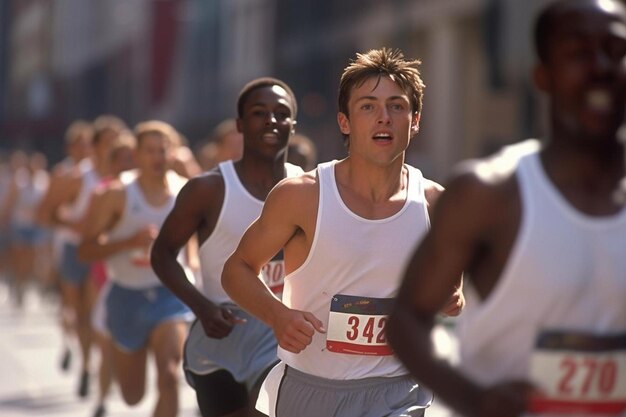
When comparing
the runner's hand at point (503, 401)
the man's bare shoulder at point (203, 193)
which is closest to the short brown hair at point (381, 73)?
the man's bare shoulder at point (203, 193)

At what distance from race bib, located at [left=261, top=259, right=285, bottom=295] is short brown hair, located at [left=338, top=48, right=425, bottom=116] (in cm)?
139

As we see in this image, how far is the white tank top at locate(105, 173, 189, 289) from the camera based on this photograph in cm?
955

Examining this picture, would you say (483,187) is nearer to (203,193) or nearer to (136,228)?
(203,193)

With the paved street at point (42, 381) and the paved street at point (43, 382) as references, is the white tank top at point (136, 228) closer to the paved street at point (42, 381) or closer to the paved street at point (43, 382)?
the paved street at point (43, 382)

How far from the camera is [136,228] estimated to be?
31.6ft

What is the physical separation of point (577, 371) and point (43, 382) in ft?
35.4

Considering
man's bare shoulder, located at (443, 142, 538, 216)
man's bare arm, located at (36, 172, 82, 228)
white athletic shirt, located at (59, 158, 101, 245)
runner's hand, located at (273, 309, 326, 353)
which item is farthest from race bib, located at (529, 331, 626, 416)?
man's bare arm, located at (36, 172, 82, 228)

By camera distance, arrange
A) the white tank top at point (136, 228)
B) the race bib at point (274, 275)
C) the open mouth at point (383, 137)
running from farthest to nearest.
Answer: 1. the white tank top at point (136, 228)
2. the race bib at point (274, 275)
3. the open mouth at point (383, 137)

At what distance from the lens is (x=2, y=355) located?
16.1 meters

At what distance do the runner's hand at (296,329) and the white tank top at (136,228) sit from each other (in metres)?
4.20

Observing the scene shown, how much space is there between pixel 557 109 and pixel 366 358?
2.26 m

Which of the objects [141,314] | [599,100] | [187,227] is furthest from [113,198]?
[599,100]

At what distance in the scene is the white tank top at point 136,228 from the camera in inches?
376

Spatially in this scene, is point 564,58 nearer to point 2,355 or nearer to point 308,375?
point 308,375
